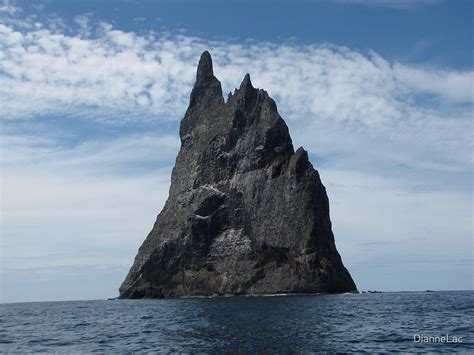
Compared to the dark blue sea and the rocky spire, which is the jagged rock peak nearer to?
the rocky spire

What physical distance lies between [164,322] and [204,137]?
109 meters

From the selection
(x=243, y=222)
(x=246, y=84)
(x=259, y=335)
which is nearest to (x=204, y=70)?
(x=246, y=84)

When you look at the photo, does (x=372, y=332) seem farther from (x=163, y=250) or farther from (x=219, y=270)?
(x=163, y=250)

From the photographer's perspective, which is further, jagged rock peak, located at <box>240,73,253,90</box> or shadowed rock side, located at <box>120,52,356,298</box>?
jagged rock peak, located at <box>240,73,253,90</box>

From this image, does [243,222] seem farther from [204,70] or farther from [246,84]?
[204,70]

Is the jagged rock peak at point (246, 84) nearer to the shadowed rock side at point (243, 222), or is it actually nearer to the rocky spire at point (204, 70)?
the shadowed rock side at point (243, 222)

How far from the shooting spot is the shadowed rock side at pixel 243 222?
134 m

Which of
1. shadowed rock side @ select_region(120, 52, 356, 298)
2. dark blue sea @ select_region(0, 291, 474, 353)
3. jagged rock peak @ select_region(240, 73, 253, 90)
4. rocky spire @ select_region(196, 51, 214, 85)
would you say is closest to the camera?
dark blue sea @ select_region(0, 291, 474, 353)

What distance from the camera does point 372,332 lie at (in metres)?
45.9

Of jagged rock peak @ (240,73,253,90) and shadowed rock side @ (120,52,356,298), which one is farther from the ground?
jagged rock peak @ (240,73,253,90)

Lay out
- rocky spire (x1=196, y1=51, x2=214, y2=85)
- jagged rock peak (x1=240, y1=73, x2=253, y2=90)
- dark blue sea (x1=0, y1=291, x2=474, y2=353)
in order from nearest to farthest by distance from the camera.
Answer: dark blue sea (x1=0, y1=291, x2=474, y2=353), jagged rock peak (x1=240, y1=73, x2=253, y2=90), rocky spire (x1=196, y1=51, x2=214, y2=85)

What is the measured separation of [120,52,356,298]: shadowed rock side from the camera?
134 meters

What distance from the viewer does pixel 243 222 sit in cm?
14512

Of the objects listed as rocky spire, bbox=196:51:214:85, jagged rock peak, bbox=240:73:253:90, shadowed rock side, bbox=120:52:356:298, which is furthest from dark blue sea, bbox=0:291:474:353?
rocky spire, bbox=196:51:214:85
